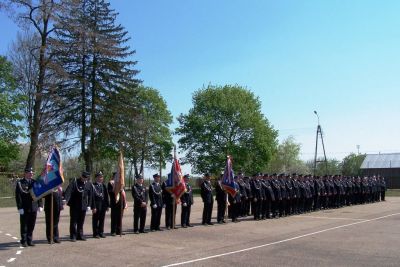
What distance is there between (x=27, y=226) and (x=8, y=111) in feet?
96.3

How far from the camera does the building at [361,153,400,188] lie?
62.7 metres

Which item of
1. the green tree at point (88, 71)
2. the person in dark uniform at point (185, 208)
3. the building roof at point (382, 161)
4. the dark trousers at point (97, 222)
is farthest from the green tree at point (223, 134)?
the dark trousers at point (97, 222)

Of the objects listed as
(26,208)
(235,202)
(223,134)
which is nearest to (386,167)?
(223,134)

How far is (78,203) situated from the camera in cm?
1291

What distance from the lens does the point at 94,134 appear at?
37.7 meters

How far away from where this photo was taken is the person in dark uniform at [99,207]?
43.7 feet

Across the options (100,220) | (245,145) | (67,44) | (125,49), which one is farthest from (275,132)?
(100,220)

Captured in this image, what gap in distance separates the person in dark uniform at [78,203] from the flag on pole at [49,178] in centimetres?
55

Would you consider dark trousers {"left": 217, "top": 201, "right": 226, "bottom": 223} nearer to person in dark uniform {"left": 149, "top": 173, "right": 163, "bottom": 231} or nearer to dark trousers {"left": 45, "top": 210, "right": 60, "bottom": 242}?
person in dark uniform {"left": 149, "top": 173, "right": 163, "bottom": 231}

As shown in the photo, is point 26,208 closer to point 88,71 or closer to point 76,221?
point 76,221

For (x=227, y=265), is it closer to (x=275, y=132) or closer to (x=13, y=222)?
(x=13, y=222)

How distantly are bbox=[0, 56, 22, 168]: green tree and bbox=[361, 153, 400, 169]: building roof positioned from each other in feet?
156

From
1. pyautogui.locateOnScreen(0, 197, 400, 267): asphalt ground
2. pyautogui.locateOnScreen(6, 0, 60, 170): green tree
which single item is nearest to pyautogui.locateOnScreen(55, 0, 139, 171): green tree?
pyautogui.locateOnScreen(6, 0, 60, 170): green tree

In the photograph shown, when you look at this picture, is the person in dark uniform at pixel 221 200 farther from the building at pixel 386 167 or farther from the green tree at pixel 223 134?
the building at pixel 386 167
